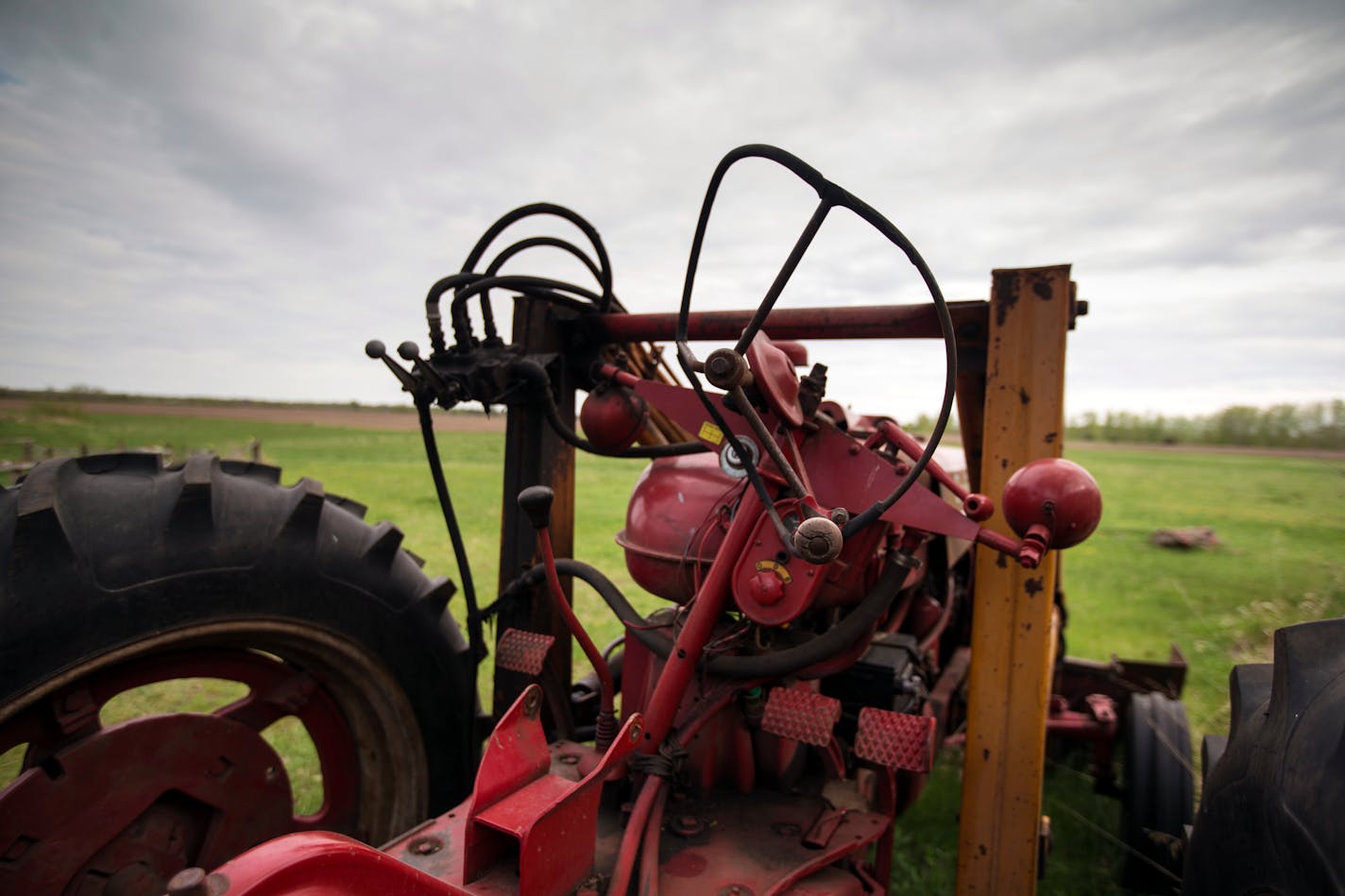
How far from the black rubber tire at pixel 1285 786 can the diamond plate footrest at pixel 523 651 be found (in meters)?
1.57

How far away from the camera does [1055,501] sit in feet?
5.22

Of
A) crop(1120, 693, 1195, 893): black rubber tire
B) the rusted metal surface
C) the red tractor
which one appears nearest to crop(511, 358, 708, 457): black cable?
the red tractor

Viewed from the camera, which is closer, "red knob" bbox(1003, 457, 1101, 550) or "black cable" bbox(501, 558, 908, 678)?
"red knob" bbox(1003, 457, 1101, 550)

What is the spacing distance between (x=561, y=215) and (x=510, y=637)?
131 centimetres

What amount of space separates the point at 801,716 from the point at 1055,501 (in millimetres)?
751

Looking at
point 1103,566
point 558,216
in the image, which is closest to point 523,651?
point 558,216

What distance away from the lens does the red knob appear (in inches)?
62.5

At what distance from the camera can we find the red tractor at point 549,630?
4.74 ft

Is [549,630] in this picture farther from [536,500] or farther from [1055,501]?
[1055,501]

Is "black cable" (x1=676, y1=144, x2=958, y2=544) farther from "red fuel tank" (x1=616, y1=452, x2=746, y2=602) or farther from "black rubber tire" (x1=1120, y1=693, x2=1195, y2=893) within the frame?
"black rubber tire" (x1=1120, y1=693, x2=1195, y2=893)

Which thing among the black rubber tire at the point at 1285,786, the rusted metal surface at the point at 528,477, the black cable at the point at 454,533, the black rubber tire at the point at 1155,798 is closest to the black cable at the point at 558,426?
the rusted metal surface at the point at 528,477

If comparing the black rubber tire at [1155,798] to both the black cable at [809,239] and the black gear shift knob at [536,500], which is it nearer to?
the black cable at [809,239]

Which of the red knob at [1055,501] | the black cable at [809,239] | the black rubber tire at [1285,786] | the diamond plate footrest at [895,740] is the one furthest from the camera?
the diamond plate footrest at [895,740]

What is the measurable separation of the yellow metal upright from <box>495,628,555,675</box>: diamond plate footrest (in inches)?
46.3
